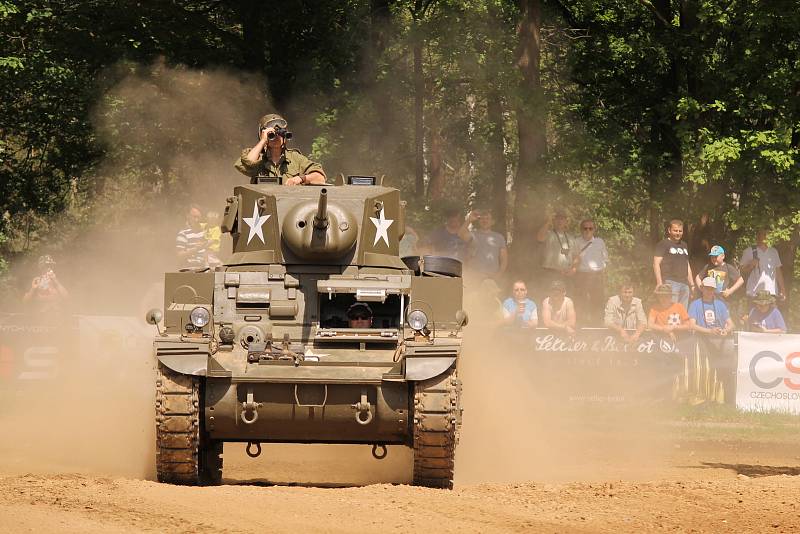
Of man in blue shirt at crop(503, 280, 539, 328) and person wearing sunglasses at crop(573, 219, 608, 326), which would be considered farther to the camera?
person wearing sunglasses at crop(573, 219, 608, 326)

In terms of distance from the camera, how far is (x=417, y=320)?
43.9 feet

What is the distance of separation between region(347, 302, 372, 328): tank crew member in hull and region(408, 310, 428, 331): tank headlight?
502 millimetres

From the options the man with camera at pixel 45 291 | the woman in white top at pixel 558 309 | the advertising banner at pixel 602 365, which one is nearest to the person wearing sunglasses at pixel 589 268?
the woman in white top at pixel 558 309

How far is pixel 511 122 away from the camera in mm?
39094

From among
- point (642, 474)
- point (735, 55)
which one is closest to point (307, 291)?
point (642, 474)

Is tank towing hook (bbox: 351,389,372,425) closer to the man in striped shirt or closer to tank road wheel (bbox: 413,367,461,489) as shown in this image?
tank road wheel (bbox: 413,367,461,489)

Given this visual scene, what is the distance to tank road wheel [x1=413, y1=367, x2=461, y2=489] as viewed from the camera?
1234 cm

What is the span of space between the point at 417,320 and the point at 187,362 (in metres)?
2.26

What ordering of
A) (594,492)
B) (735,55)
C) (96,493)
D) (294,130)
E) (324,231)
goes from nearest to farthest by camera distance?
1. (96,493)
2. (594,492)
3. (324,231)
4. (735,55)
5. (294,130)

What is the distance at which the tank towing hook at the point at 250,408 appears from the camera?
12.5 m

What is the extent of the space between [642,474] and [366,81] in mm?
12854

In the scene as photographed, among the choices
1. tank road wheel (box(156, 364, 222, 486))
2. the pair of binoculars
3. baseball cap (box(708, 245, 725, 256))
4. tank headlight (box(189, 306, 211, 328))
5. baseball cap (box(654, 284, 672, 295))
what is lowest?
tank road wheel (box(156, 364, 222, 486))

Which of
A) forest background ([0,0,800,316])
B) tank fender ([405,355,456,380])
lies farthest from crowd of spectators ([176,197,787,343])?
tank fender ([405,355,456,380])

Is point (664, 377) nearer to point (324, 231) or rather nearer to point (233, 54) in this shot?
point (324, 231)
